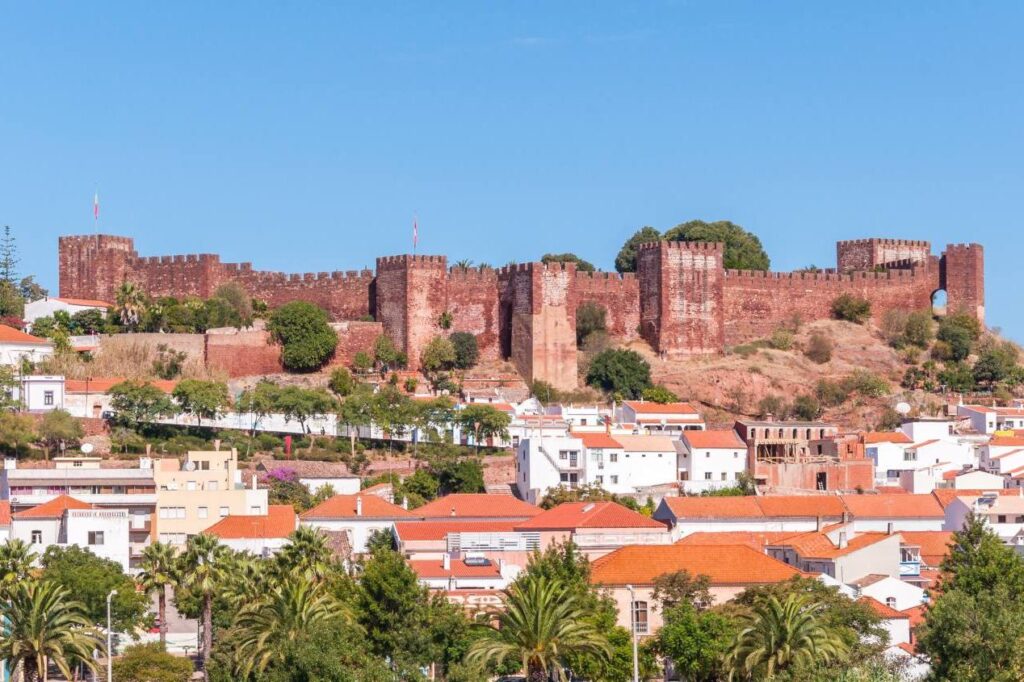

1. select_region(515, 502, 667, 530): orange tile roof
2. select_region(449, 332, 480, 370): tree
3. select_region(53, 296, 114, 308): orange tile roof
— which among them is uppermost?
select_region(53, 296, 114, 308): orange tile roof

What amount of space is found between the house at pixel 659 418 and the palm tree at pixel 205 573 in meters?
27.9

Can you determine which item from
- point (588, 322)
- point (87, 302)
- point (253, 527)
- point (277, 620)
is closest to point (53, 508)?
point (253, 527)

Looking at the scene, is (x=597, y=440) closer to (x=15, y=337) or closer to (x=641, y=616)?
(x=641, y=616)

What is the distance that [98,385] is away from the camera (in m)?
79.9

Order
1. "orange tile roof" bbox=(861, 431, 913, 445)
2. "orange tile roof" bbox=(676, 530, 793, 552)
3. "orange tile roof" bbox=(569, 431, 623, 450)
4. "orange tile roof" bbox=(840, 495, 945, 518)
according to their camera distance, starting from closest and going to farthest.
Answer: "orange tile roof" bbox=(676, 530, 793, 552), "orange tile roof" bbox=(840, 495, 945, 518), "orange tile roof" bbox=(569, 431, 623, 450), "orange tile roof" bbox=(861, 431, 913, 445)

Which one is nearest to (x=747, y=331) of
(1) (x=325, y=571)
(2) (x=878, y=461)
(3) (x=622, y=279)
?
(3) (x=622, y=279)

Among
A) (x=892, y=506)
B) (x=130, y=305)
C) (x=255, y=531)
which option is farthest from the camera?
(x=130, y=305)

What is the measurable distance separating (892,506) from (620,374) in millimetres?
20624

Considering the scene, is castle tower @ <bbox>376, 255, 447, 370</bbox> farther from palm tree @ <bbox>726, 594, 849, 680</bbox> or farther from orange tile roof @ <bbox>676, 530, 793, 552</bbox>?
palm tree @ <bbox>726, 594, 849, 680</bbox>

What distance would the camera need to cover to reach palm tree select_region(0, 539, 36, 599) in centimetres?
4978

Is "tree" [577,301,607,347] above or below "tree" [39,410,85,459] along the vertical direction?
above

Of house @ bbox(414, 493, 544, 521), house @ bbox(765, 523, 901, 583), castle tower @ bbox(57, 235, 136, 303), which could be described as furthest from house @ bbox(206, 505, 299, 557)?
castle tower @ bbox(57, 235, 136, 303)

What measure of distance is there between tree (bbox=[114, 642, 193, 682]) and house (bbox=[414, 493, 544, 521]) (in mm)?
15593

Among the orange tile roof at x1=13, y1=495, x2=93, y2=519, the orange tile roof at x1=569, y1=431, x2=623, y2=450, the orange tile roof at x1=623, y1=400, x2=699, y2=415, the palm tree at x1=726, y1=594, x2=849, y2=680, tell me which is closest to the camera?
the palm tree at x1=726, y1=594, x2=849, y2=680
